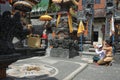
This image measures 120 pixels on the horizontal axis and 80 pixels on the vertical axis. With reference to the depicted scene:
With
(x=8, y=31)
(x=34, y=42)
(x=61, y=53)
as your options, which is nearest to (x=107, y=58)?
(x=61, y=53)

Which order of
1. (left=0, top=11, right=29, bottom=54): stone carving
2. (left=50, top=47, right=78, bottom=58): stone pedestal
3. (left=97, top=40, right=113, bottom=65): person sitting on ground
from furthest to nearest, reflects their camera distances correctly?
(left=50, top=47, right=78, bottom=58): stone pedestal, (left=97, top=40, right=113, bottom=65): person sitting on ground, (left=0, top=11, right=29, bottom=54): stone carving

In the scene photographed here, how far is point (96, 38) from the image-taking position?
3117cm

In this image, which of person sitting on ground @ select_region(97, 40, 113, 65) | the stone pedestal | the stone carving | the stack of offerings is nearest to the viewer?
the stone carving

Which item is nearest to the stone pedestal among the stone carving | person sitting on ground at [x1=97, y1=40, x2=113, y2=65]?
person sitting on ground at [x1=97, y1=40, x2=113, y2=65]

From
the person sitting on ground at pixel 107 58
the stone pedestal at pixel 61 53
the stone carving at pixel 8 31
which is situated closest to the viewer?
the stone carving at pixel 8 31

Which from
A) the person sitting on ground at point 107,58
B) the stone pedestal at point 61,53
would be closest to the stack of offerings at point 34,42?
the stone pedestal at point 61,53

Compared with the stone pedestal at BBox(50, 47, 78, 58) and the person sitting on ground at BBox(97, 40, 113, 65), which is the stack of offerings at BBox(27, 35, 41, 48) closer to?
the stone pedestal at BBox(50, 47, 78, 58)

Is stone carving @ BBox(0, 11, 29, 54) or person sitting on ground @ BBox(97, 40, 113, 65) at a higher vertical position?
stone carving @ BBox(0, 11, 29, 54)

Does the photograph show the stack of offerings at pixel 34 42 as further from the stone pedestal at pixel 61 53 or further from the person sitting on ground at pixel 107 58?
the person sitting on ground at pixel 107 58

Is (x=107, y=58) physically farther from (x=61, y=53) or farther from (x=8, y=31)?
(x=8, y=31)

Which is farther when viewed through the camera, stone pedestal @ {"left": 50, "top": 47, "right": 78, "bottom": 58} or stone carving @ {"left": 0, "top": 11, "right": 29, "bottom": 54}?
stone pedestal @ {"left": 50, "top": 47, "right": 78, "bottom": 58}

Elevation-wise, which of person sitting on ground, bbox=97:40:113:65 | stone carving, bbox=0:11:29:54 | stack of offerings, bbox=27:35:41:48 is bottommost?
person sitting on ground, bbox=97:40:113:65

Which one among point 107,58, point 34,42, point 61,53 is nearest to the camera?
point 107,58

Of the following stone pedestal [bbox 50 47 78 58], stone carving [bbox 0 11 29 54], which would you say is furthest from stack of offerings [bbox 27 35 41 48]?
stone carving [bbox 0 11 29 54]
